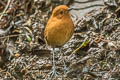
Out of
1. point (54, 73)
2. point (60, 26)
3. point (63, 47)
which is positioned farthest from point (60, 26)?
point (63, 47)

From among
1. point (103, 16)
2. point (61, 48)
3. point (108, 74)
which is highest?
point (103, 16)

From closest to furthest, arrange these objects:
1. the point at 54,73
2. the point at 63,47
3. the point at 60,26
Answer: the point at 60,26 < the point at 54,73 < the point at 63,47

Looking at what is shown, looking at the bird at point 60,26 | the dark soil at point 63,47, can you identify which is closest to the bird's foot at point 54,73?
the dark soil at point 63,47

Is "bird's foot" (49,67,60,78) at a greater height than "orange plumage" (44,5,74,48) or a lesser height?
lesser

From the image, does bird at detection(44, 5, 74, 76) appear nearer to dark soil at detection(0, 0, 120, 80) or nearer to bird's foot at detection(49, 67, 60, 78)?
bird's foot at detection(49, 67, 60, 78)

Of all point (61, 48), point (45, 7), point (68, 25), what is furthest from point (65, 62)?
point (45, 7)

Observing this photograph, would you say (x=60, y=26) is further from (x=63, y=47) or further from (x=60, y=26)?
Answer: (x=63, y=47)

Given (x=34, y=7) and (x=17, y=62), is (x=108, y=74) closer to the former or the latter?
(x=17, y=62)

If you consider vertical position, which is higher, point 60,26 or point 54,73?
point 60,26

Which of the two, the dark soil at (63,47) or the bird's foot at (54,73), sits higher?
the dark soil at (63,47)

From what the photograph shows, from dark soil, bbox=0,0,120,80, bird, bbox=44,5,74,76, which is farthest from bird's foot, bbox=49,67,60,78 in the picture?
bird, bbox=44,5,74,76

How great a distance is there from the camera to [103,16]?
581 centimetres

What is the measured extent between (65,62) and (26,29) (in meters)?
1.36

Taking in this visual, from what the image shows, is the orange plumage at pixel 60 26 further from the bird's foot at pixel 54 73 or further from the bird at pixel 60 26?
the bird's foot at pixel 54 73
